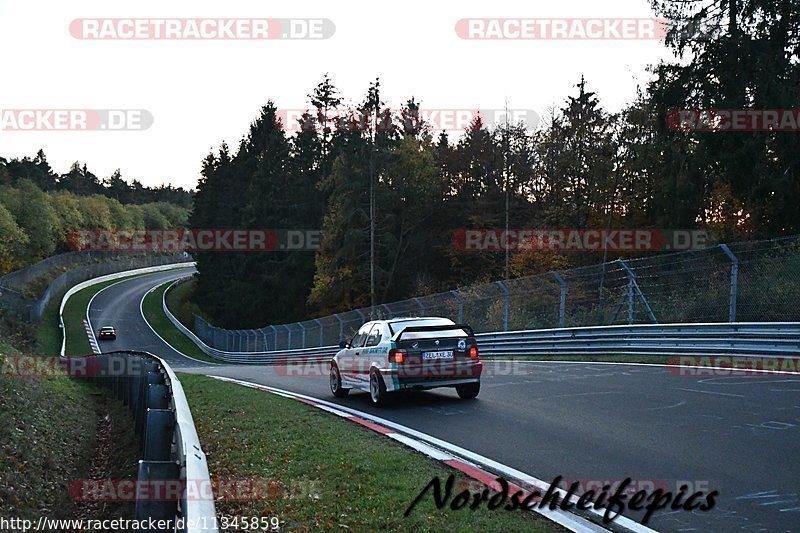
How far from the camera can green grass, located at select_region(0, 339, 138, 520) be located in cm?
881

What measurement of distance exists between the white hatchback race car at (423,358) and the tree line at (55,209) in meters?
65.7

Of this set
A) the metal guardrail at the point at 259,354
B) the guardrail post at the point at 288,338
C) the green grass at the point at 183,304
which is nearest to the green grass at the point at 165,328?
the metal guardrail at the point at 259,354

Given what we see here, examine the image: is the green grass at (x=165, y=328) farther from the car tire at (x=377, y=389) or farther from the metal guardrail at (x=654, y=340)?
the car tire at (x=377, y=389)

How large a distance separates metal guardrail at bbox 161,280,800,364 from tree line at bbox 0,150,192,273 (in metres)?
60.1

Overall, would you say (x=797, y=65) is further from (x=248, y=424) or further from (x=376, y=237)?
(x=376, y=237)

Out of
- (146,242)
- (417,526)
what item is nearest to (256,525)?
(417,526)

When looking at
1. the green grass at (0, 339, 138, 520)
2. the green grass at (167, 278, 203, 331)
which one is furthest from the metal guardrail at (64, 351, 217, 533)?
the green grass at (167, 278, 203, 331)

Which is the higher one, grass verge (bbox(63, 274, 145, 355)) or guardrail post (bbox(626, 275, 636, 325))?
guardrail post (bbox(626, 275, 636, 325))

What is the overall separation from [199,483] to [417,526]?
81.6 inches

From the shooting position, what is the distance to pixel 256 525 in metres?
6.11
